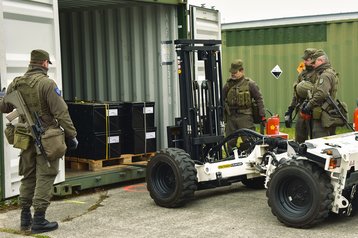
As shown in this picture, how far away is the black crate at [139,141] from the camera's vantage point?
951cm

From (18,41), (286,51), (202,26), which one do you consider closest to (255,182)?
(202,26)

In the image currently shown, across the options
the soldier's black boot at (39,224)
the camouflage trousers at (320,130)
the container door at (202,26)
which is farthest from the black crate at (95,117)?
the camouflage trousers at (320,130)

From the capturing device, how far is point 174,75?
10.0m

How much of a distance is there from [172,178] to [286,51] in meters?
10.5

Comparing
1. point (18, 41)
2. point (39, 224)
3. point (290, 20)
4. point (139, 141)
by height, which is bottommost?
point (39, 224)

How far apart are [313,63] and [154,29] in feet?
8.99

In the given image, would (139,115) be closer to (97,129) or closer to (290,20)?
(97,129)

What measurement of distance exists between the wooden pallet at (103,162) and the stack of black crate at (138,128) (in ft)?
0.44

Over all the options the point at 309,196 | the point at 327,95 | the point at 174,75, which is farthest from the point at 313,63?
the point at 309,196

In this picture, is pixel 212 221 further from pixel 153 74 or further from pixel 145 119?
pixel 153 74

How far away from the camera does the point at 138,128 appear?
953 cm

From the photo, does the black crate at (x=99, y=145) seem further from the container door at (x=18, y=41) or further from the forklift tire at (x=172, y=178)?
the forklift tire at (x=172, y=178)

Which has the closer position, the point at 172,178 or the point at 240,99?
the point at 172,178

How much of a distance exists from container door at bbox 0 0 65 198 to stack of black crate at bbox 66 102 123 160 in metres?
1.18
